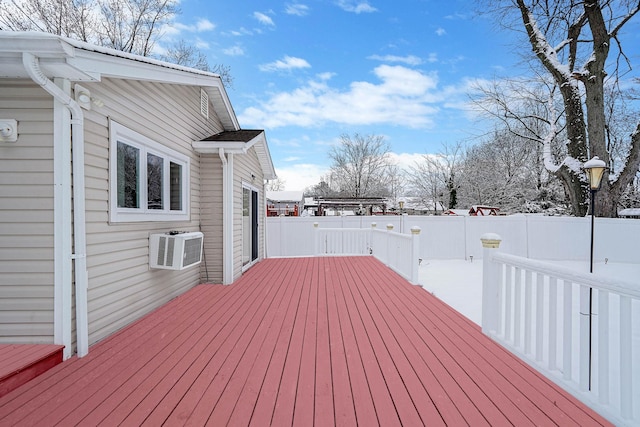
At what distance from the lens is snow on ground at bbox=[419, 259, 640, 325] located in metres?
4.96

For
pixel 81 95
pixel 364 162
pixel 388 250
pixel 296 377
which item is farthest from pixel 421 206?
pixel 81 95

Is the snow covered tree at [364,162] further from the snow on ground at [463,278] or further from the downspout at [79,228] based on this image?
the downspout at [79,228]

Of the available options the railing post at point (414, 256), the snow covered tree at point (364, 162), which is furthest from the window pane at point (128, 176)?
the snow covered tree at point (364, 162)

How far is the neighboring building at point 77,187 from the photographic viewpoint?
2.15 meters

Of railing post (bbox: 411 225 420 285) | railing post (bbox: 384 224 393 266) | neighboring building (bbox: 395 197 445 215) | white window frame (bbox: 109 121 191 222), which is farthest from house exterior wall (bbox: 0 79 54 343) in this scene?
neighboring building (bbox: 395 197 445 215)

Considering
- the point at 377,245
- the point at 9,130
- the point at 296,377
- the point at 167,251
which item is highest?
the point at 9,130

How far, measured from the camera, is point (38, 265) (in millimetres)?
2182

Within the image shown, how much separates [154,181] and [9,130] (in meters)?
1.32

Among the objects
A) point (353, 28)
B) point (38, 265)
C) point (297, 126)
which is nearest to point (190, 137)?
point (38, 265)

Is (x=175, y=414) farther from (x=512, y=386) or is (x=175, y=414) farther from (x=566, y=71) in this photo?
(x=566, y=71)

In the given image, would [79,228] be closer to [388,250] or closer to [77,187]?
[77,187]

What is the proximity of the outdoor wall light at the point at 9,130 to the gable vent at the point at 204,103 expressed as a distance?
2.79 m

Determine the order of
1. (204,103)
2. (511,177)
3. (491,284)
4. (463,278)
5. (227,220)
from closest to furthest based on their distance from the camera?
1. (491,284)
2. (227,220)
3. (204,103)
4. (463,278)
5. (511,177)

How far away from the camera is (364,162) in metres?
23.2
